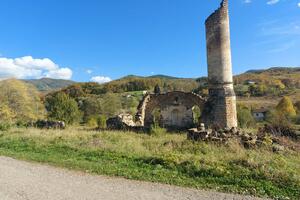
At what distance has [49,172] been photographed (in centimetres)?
798

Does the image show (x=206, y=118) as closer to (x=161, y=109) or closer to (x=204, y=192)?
(x=161, y=109)

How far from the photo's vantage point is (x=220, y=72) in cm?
1620

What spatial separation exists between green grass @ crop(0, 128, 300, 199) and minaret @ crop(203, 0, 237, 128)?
576cm

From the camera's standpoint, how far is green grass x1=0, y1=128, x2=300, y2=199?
6.39 m

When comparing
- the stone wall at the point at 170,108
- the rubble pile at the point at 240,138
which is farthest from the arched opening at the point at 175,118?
the rubble pile at the point at 240,138

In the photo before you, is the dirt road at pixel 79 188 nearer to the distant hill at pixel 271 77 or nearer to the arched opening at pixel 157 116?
the arched opening at pixel 157 116

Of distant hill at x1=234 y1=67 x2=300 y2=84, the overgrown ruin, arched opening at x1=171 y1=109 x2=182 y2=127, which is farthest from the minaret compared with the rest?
distant hill at x1=234 y1=67 x2=300 y2=84

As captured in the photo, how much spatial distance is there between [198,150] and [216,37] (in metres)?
8.54

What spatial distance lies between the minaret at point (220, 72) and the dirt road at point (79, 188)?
9893 millimetres

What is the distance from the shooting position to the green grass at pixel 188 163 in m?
6.39

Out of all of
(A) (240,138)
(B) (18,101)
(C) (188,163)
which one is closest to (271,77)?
(B) (18,101)

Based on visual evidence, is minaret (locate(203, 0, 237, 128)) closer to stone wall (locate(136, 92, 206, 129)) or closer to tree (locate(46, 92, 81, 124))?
stone wall (locate(136, 92, 206, 129))

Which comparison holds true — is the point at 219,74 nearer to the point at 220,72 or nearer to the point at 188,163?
the point at 220,72

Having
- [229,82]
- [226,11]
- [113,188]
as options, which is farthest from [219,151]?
[226,11]
